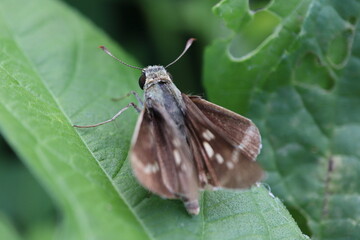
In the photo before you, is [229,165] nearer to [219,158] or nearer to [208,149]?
[219,158]

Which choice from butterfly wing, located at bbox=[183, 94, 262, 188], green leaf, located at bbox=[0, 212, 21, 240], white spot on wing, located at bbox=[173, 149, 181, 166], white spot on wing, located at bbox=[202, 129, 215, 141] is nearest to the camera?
butterfly wing, located at bbox=[183, 94, 262, 188]

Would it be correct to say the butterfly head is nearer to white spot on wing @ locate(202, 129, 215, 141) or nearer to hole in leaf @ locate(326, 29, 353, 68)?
white spot on wing @ locate(202, 129, 215, 141)

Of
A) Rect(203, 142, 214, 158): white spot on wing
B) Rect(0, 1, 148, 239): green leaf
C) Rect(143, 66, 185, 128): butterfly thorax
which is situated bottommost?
Rect(203, 142, 214, 158): white spot on wing

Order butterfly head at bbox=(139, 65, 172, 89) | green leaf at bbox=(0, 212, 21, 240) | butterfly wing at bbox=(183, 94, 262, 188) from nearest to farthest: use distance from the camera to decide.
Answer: butterfly wing at bbox=(183, 94, 262, 188), green leaf at bbox=(0, 212, 21, 240), butterfly head at bbox=(139, 65, 172, 89)

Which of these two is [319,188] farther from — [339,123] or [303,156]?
[339,123]

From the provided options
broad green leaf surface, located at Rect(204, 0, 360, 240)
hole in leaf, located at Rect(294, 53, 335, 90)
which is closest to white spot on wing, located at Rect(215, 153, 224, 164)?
broad green leaf surface, located at Rect(204, 0, 360, 240)

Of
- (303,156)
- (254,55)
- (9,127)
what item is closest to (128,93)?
(254,55)

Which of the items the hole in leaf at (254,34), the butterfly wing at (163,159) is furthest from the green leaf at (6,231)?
the hole in leaf at (254,34)
